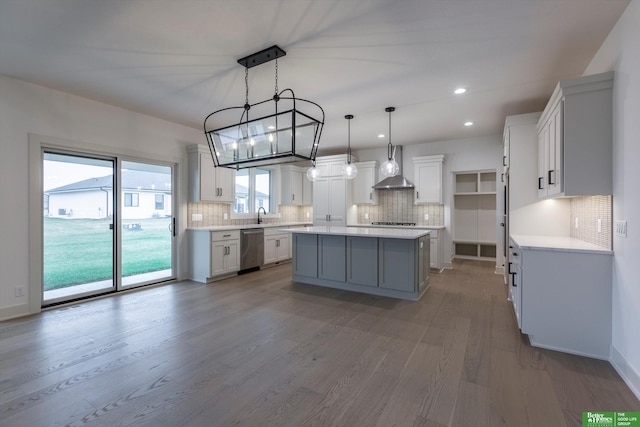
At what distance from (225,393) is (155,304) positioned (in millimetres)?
2425

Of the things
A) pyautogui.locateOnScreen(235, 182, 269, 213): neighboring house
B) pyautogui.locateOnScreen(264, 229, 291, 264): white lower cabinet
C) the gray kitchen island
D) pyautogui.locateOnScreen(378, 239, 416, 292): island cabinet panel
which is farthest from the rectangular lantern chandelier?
pyautogui.locateOnScreen(235, 182, 269, 213): neighboring house

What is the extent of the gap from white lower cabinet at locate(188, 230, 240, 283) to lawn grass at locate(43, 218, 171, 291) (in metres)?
0.45

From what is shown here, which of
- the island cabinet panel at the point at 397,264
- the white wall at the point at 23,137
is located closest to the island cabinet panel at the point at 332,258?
the island cabinet panel at the point at 397,264

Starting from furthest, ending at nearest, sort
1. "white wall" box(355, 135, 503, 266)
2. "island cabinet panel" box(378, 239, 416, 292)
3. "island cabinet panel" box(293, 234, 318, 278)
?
"white wall" box(355, 135, 503, 266)
"island cabinet panel" box(293, 234, 318, 278)
"island cabinet panel" box(378, 239, 416, 292)

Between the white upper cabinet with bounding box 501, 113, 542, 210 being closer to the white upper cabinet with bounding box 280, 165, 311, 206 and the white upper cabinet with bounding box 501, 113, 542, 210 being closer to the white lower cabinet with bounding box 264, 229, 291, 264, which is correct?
the white lower cabinet with bounding box 264, 229, 291, 264

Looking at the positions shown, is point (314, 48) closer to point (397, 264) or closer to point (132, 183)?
point (397, 264)

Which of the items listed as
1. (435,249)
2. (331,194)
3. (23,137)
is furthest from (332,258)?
(23,137)

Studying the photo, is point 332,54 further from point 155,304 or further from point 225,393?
point 155,304

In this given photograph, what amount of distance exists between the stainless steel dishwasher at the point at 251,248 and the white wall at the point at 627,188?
16.7 feet

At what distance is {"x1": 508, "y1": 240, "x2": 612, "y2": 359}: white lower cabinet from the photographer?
2.42 metres

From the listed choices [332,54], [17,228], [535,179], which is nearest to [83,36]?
[332,54]

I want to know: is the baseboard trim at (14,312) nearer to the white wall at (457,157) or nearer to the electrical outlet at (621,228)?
the electrical outlet at (621,228)

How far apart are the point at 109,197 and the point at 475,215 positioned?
7312 millimetres

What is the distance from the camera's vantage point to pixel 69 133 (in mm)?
3842
